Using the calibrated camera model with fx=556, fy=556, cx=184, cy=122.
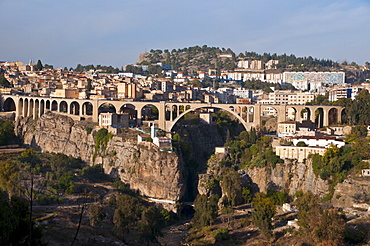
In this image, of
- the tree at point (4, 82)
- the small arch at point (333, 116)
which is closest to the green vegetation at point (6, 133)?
the tree at point (4, 82)

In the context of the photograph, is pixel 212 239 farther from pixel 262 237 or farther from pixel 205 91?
pixel 205 91

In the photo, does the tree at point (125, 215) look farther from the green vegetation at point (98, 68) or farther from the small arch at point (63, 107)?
the green vegetation at point (98, 68)

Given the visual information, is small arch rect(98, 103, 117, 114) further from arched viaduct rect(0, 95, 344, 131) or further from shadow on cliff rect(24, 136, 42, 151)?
shadow on cliff rect(24, 136, 42, 151)

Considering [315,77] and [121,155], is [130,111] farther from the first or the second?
[315,77]

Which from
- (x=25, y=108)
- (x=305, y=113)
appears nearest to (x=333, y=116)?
(x=305, y=113)

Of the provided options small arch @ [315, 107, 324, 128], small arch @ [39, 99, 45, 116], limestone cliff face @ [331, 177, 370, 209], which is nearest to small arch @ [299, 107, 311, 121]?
small arch @ [315, 107, 324, 128]

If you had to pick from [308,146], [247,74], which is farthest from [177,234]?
[247,74]

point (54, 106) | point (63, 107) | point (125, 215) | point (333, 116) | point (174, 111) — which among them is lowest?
point (125, 215)
